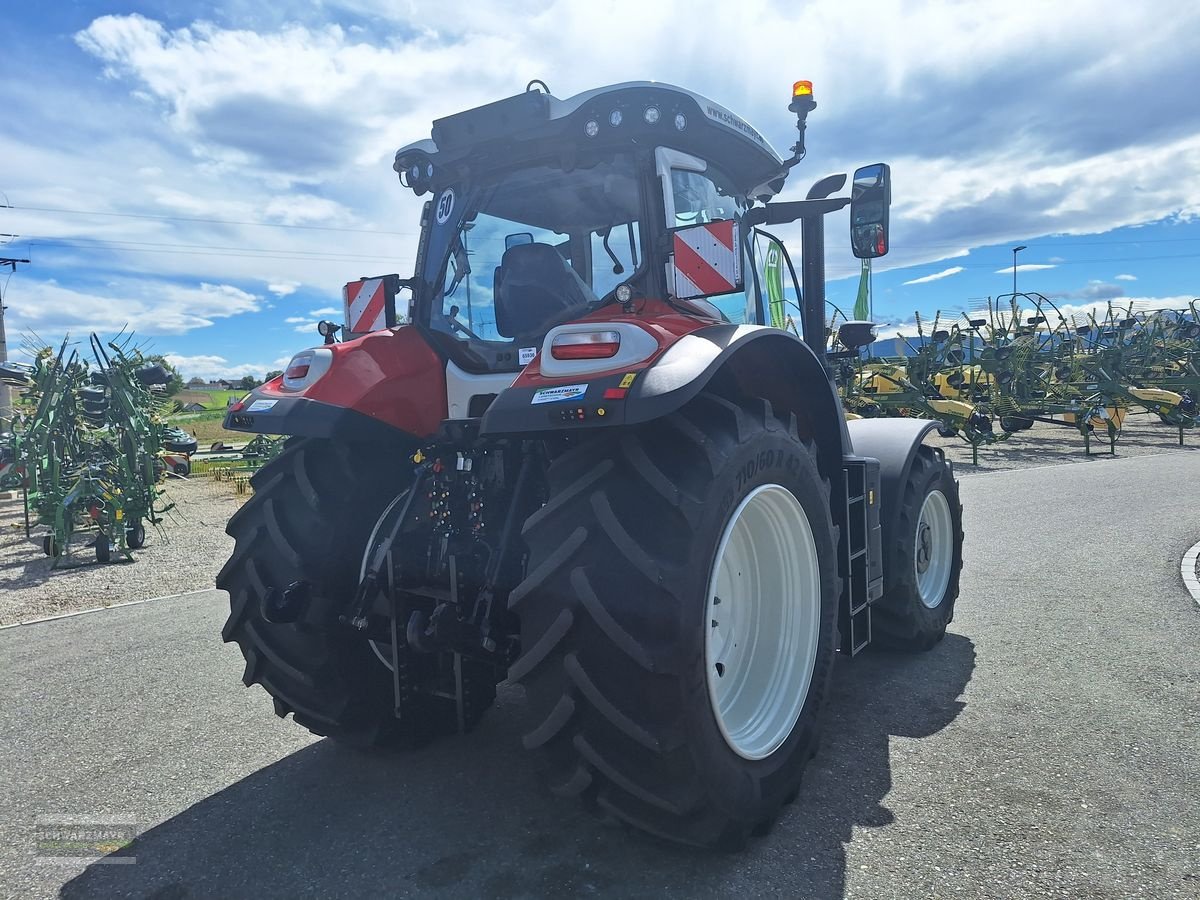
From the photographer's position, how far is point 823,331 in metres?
3.96

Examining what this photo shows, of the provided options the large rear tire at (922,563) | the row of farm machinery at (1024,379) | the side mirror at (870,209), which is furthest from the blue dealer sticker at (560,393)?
the row of farm machinery at (1024,379)

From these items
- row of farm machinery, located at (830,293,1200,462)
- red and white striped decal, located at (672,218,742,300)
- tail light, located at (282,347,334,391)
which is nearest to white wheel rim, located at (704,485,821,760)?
red and white striped decal, located at (672,218,742,300)

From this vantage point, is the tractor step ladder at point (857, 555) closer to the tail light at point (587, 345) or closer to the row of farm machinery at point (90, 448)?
the tail light at point (587, 345)

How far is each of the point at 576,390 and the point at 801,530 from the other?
1.17 metres

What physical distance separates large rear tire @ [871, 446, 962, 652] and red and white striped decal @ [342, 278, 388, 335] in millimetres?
2711

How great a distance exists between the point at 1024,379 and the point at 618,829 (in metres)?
18.5

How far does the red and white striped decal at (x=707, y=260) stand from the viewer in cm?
269

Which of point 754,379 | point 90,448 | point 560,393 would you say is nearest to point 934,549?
point 754,379

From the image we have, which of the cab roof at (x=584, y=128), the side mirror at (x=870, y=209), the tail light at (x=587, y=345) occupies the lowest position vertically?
the tail light at (x=587, y=345)

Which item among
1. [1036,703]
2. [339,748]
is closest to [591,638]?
[339,748]

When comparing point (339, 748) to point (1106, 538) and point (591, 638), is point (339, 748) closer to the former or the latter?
point (591, 638)

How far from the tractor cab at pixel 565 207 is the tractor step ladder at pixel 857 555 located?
2.80 ft

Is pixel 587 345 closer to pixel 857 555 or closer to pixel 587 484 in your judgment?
pixel 587 484

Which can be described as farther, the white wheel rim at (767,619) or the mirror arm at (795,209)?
the mirror arm at (795,209)
